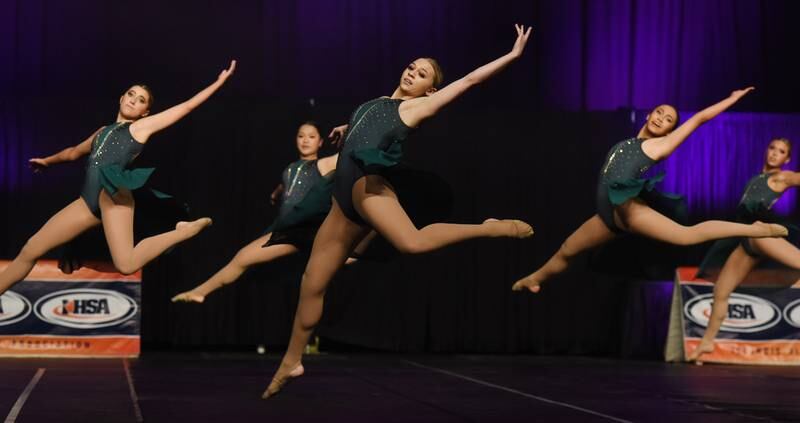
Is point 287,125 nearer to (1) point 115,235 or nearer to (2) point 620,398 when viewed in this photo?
(1) point 115,235

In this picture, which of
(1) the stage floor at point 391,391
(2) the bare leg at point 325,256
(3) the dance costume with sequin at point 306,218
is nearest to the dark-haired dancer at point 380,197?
(2) the bare leg at point 325,256

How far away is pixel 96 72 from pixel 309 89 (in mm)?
1662

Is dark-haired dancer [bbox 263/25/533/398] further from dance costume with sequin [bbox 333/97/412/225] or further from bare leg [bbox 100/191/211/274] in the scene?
bare leg [bbox 100/191/211/274]

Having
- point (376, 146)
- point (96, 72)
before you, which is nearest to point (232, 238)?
point (96, 72)

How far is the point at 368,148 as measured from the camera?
5.04m

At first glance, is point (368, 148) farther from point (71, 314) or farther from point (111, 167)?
point (71, 314)

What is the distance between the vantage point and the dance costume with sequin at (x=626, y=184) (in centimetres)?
643

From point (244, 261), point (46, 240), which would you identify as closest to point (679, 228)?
point (244, 261)

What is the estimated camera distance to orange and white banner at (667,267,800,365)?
957cm

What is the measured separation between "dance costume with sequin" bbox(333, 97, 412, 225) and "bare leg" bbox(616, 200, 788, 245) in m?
1.75

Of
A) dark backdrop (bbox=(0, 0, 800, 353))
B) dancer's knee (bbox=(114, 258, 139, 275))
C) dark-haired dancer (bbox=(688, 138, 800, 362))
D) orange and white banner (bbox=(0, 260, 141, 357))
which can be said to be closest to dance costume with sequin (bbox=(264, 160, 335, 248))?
dancer's knee (bbox=(114, 258, 139, 275))

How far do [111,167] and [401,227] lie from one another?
2.13 meters

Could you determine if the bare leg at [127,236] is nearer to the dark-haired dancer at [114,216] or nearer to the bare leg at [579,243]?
the dark-haired dancer at [114,216]

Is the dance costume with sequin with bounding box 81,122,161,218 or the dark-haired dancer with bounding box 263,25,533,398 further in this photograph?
the dance costume with sequin with bounding box 81,122,161,218
